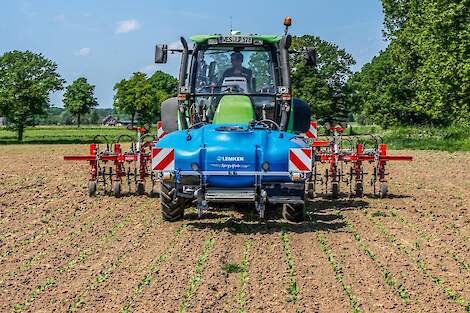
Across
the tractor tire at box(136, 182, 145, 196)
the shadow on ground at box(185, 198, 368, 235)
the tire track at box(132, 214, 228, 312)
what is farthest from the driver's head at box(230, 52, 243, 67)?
the tractor tire at box(136, 182, 145, 196)

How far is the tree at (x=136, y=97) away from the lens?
78.7 metres

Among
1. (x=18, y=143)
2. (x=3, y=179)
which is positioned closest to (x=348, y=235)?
(x=3, y=179)

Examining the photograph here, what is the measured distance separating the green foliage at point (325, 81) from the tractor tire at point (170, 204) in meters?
46.4

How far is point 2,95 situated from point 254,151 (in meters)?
42.6

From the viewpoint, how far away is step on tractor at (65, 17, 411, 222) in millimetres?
8547

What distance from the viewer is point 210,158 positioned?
8.55 m

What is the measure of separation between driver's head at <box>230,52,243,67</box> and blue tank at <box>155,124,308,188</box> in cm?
205

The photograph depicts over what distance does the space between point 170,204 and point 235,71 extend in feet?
8.36

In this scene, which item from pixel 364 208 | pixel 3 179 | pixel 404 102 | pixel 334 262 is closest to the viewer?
pixel 334 262

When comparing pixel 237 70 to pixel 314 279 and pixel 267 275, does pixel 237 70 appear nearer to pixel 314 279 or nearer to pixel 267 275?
pixel 267 275

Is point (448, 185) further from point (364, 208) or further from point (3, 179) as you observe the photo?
point (3, 179)

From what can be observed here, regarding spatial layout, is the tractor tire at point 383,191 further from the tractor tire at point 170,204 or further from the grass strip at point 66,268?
the grass strip at point 66,268

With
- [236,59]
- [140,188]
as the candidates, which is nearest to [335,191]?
[236,59]

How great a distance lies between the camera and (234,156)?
8531 mm
